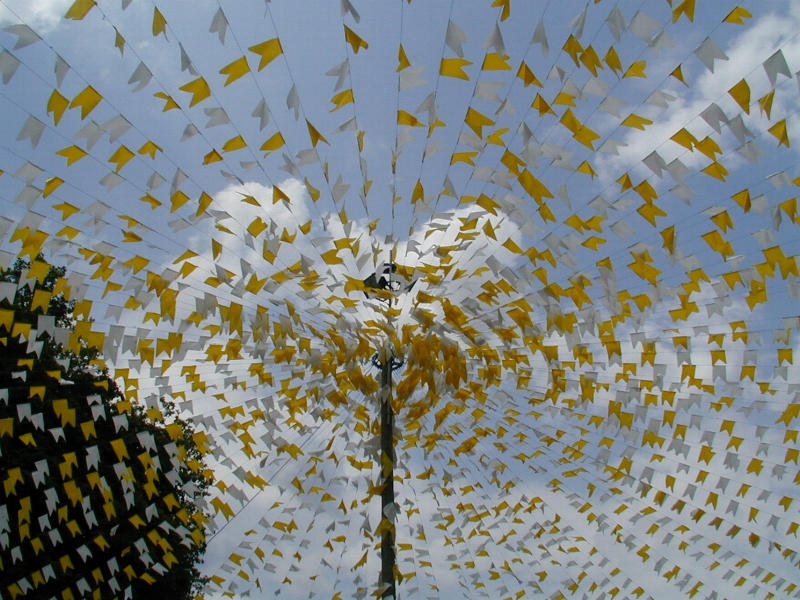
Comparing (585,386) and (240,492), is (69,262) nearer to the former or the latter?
(240,492)

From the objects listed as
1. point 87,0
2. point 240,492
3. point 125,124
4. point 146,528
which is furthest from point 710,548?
point 146,528

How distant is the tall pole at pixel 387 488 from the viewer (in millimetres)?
5395

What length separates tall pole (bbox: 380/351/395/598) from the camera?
17.7 feet

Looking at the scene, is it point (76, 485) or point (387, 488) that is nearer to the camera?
point (387, 488)

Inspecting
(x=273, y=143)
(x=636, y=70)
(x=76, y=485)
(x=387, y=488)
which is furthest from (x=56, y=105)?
(x=76, y=485)

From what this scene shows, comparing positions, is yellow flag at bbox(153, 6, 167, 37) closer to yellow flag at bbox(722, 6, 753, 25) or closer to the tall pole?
yellow flag at bbox(722, 6, 753, 25)

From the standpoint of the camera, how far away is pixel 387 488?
5711 mm

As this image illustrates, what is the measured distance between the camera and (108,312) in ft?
14.4

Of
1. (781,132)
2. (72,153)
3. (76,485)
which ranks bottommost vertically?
(76,485)

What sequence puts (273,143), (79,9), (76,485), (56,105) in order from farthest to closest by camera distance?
(76,485), (273,143), (56,105), (79,9)

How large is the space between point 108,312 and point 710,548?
7321 millimetres

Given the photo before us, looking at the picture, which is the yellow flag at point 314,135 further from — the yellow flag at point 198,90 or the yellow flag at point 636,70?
the yellow flag at point 636,70

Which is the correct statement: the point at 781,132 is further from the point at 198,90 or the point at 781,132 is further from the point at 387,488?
the point at 387,488

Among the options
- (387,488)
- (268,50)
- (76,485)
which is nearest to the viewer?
(268,50)
